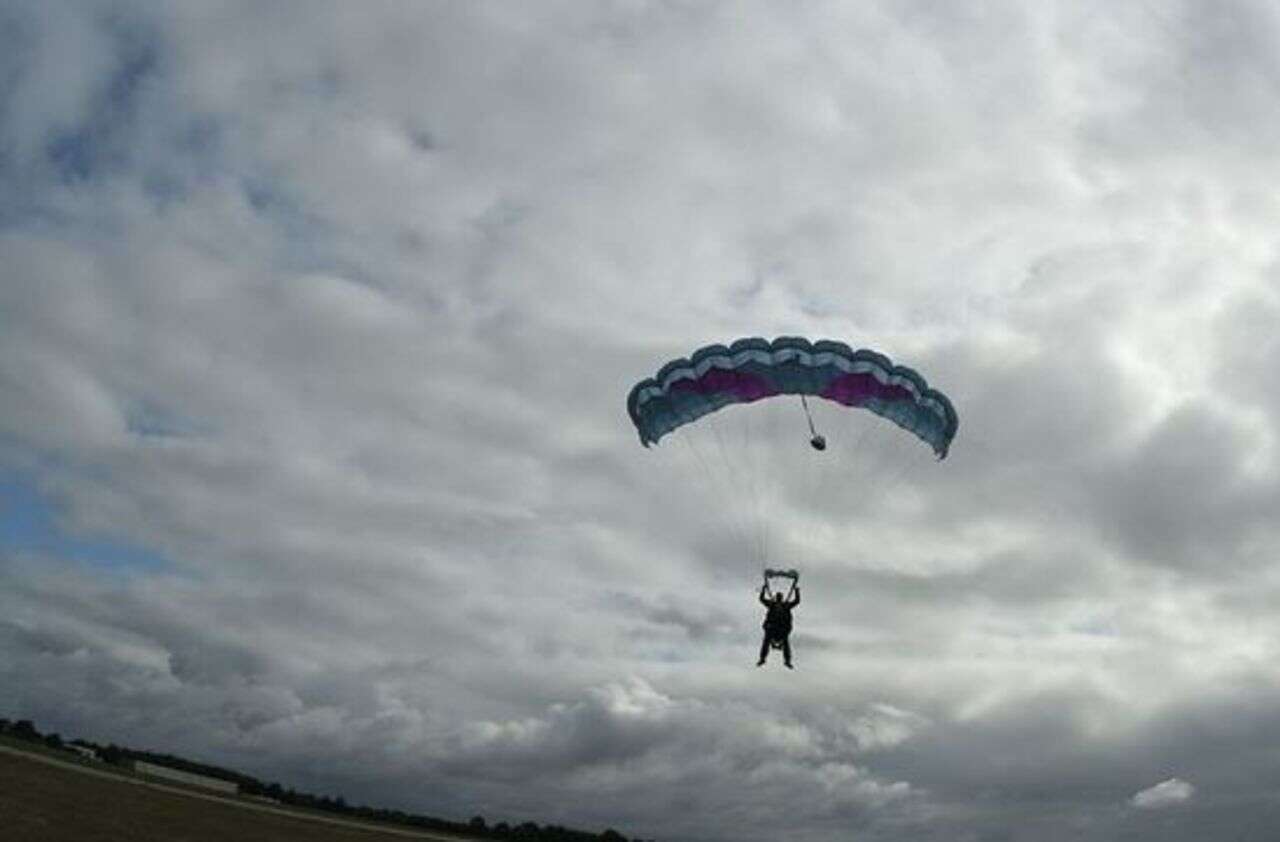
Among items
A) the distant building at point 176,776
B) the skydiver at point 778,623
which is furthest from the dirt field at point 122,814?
the skydiver at point 778,623

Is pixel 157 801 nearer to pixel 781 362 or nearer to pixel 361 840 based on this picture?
pixel 361 840

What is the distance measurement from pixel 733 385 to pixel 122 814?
23910 millimetres

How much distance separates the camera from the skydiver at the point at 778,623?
3400cm

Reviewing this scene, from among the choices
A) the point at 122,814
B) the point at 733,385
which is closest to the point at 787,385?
the point at 733,385

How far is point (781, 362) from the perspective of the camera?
30.2 meters

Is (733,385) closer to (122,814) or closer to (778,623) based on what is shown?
(778,623)

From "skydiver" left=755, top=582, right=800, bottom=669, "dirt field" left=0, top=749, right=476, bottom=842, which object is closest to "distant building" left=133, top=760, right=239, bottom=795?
"dirt field" left=0, top=749, right=476, bottom=842

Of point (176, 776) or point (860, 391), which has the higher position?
point (860, 391)

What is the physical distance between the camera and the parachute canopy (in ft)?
99.5

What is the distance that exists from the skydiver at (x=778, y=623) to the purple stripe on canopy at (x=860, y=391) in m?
6.27

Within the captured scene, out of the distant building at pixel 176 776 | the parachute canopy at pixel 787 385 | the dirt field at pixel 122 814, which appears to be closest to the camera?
the parachute canopy at pixel 787 385

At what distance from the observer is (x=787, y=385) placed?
3083 cm

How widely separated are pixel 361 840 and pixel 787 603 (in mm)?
21283

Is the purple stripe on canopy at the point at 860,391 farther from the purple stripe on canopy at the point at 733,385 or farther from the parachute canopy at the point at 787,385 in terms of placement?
the purple stripe on canopy at the point at 733,385
